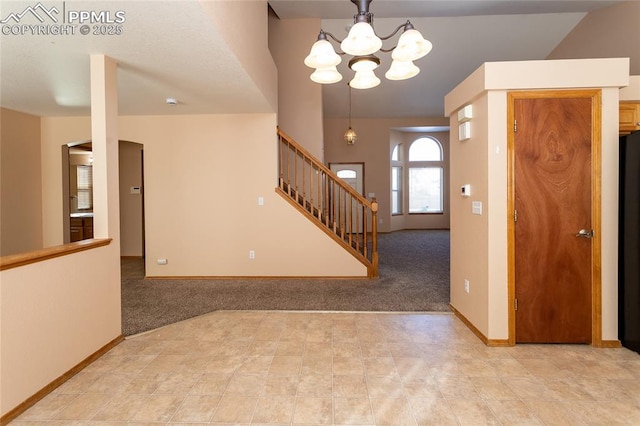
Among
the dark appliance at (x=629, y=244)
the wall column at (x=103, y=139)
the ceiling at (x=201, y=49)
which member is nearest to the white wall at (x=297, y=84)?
the ceiling at (x=201, y=49)

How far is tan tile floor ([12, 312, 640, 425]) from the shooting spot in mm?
1982

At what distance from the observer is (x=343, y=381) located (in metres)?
2.34

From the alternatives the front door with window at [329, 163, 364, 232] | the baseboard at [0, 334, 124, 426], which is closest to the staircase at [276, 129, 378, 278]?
the baseboard at [0, 334, 124, 426]

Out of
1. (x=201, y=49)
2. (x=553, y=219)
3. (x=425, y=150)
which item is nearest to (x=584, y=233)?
(x=553, y=219)

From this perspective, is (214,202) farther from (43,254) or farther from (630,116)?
(630,116)

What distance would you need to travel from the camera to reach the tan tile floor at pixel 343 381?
1982 millimetres

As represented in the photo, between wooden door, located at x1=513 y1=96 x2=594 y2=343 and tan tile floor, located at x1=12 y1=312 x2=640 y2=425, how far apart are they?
0.91 feet

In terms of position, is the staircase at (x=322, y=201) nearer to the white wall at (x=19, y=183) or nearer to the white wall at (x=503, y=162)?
the white wall at (x=503, y=162)

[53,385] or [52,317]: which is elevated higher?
[52,317]

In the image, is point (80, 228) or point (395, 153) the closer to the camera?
point (80, 228)

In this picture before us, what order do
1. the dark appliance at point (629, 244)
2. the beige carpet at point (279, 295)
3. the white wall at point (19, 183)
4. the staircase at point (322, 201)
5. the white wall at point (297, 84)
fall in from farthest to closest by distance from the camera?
1. the white wall at point (297, 84)
2. the staircase at point (322, 201)
3. the white wall at point (19, 183)
4. the beige carpet at point (279, 295)
5. the dark appliance at point (629, 244)

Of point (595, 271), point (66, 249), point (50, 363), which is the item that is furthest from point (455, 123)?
point (50, 363)

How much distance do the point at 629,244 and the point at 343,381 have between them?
2683 mm

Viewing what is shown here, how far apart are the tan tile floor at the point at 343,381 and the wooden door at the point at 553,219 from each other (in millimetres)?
278
